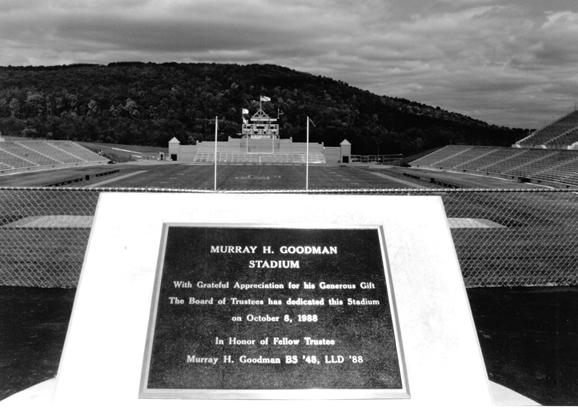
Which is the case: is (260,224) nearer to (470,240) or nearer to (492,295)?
(492,295)

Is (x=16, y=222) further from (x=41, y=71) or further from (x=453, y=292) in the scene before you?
(x=41, y=71)

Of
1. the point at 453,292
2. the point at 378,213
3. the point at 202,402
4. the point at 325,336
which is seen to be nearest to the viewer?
the point at 202,402

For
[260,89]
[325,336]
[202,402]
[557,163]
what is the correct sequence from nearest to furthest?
1. [202,402]
2. [325,336]
3. [557,163]
4. [260,89]

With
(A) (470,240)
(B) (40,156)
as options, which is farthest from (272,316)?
(B) (40,156)

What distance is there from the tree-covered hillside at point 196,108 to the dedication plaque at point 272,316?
102927 millimetres

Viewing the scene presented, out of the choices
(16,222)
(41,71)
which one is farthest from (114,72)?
(16,222)

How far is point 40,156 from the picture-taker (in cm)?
6031

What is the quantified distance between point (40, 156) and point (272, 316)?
198 ft

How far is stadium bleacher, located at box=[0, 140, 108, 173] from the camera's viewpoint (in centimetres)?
5175

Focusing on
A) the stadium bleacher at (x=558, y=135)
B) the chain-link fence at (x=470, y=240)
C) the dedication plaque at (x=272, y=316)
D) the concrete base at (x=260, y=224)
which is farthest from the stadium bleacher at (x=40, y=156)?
the stadium bleacher at (x=558, y=135)

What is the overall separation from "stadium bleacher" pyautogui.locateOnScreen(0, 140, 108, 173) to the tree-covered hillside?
43308 millimetres

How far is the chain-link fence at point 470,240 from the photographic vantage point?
427 inches

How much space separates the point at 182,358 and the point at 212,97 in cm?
16137

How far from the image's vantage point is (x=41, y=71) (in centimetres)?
16338
